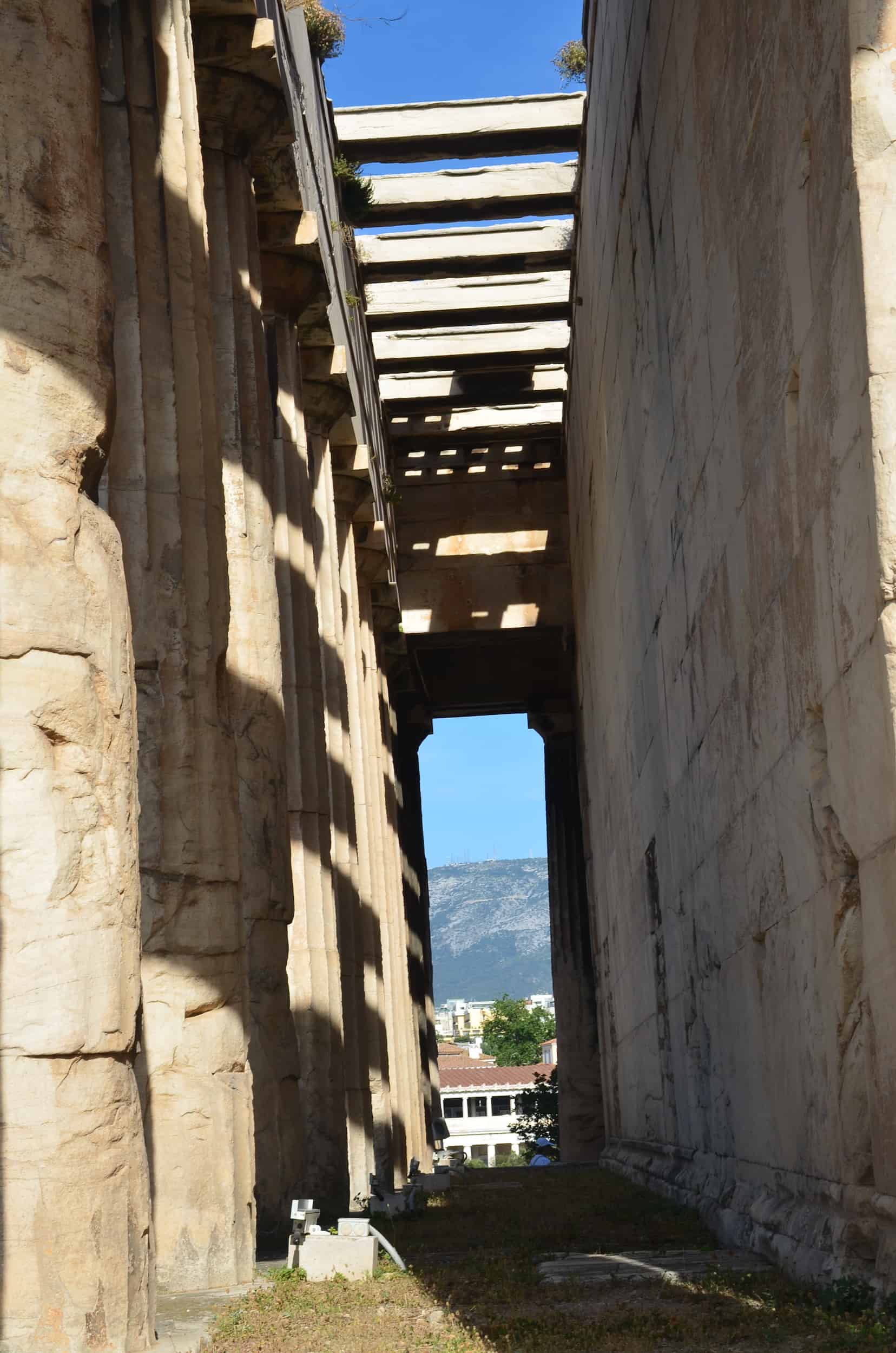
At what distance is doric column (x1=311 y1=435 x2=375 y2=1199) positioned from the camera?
1800 cm

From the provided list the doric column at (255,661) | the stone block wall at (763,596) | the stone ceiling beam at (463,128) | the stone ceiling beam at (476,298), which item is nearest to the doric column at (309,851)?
the doric column at (255,661)

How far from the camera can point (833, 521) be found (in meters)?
7.04

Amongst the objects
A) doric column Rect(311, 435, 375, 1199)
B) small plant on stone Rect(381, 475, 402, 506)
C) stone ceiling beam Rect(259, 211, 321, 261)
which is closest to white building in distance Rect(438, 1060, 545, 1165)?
small plant on stone Rect(381, 475, 402, 506)

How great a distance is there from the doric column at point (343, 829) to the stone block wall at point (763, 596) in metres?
3.34

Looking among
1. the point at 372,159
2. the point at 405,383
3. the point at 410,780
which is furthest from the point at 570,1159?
the point at 372,159

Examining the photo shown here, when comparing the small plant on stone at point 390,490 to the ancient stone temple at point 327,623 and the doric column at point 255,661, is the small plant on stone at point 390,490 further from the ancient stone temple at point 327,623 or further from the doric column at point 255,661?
the doric column at point 255,661

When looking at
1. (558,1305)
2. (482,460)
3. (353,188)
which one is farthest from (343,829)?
(482,460)

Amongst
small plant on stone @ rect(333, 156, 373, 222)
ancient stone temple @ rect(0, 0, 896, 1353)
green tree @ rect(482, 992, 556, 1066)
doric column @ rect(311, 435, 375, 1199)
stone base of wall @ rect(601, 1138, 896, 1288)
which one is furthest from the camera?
green tree @ rect(482, 992, 556, 1066)

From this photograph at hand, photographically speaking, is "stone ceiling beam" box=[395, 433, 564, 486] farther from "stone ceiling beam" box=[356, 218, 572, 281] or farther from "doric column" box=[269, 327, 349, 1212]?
"doric column" box=[269, 327, 349, 1212]

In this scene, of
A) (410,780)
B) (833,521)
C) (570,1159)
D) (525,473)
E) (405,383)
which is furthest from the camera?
(410,780)

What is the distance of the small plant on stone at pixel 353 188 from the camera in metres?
20.8

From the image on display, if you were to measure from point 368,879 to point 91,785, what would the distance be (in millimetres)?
17073

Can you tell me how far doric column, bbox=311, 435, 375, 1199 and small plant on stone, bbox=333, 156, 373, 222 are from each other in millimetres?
4059

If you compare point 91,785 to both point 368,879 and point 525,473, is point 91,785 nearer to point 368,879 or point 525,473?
point 368,879
